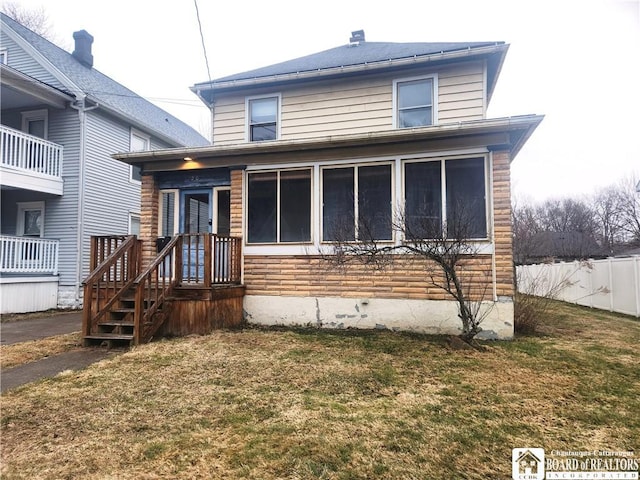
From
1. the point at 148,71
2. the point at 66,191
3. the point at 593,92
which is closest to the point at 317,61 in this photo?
the point at 66,191

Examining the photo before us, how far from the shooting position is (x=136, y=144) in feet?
43.5

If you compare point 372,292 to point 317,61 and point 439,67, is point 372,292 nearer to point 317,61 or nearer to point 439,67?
point 439,67

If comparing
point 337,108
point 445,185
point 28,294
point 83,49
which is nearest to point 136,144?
point 83,49

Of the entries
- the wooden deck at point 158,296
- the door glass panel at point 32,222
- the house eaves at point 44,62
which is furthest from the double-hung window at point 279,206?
the door glass panel at point 32,222

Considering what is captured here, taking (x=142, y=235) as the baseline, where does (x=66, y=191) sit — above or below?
above

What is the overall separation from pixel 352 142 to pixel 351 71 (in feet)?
9.28

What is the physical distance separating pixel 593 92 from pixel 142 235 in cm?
1870

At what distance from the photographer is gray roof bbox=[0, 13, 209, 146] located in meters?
11.5

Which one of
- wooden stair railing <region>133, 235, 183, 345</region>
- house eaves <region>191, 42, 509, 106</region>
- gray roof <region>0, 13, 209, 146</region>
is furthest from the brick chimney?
wooden stair railing <region>133, 235, 183, 345</region>

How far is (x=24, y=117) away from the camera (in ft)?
37.4

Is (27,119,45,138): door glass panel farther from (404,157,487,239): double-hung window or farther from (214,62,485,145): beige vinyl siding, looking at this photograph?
(404,157,487,239): double-hung window

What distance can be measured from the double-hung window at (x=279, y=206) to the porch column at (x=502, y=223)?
131 inches

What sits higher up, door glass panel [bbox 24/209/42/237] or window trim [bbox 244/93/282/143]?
window trim [bbox 244/93/282/143]

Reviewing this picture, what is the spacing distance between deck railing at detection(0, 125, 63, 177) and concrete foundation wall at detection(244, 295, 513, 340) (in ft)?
25.6
